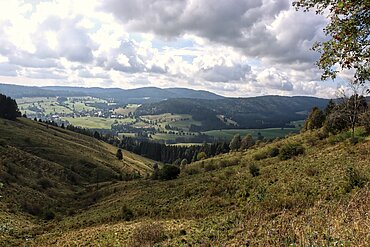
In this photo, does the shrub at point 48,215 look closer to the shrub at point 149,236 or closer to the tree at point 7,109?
the shrub at point 149,236

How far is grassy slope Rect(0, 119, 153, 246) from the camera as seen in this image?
4282 centimetres

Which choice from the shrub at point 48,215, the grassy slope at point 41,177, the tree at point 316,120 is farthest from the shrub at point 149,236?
the tree at point 316,120

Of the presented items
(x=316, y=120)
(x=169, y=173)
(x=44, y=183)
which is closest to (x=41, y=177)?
(x=44, y=183)

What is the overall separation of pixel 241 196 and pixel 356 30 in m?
19.7

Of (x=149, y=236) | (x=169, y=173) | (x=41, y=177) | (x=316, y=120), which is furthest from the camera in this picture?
(x=316, y=120)

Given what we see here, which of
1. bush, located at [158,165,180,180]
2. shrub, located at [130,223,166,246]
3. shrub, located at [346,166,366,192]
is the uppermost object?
shrub, located at [346,166,366,192]

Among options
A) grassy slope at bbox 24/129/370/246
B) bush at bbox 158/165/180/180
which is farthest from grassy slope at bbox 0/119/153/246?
bush at bbox 158/165/180/180

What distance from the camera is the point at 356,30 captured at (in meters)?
9.30

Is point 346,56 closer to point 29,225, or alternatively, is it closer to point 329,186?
point 329,186

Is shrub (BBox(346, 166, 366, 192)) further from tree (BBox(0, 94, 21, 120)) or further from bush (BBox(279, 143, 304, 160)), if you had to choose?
tree (BBox(0, 94, 21, 120))

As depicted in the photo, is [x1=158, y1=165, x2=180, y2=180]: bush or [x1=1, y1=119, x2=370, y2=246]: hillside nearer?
[x1=1, y1=119, x2=370, y2=246]: hillside

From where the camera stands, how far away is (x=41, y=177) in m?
67.5

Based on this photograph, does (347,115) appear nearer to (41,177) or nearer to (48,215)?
(48,215)

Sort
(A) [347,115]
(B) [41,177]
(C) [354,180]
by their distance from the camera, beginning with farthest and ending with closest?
(B) [41,177]
(A) [347,115]
(C) [354,180]
